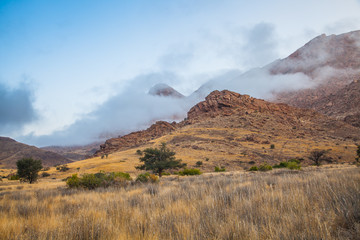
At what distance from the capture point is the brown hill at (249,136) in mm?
46484

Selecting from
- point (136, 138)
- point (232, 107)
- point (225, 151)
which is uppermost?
point (232, 107)

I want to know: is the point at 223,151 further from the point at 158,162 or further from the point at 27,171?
the point at 27,171

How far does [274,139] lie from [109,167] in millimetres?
49013

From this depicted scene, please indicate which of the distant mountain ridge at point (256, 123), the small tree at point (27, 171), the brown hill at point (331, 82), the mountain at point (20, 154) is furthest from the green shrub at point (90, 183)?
the brown hill at point (331, 82)

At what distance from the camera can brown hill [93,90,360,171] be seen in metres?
46.5

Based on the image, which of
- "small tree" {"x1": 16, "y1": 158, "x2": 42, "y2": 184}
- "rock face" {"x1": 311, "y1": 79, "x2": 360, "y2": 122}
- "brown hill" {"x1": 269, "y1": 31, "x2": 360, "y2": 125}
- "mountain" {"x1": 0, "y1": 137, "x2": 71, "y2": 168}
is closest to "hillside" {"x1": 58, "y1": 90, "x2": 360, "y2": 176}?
"small tree" {"x1": 16, "y1": 158, "x2": 42, "y2": 184}

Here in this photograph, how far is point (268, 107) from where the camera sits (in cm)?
9994

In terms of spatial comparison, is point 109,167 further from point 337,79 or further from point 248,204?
point 337,79

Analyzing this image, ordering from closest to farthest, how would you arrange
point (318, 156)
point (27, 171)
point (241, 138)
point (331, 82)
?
point (27, 171) → point (318, 156) → point (241, 138) → point (331, 82)

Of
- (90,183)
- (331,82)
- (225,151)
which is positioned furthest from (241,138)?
(331,82)

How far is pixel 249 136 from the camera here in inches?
2456

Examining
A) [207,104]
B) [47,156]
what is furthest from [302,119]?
[47,156]

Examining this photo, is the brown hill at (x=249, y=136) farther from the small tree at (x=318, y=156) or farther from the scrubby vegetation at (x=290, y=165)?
the scrubby vegetation at (x=290, y=165)

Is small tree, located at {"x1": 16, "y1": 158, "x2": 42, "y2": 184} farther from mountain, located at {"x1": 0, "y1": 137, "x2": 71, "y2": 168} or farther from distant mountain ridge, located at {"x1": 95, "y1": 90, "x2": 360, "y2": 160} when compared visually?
Result: mountain, located at {"x1": 0, "y1": 137, "x2": 71, "y2": 168}
